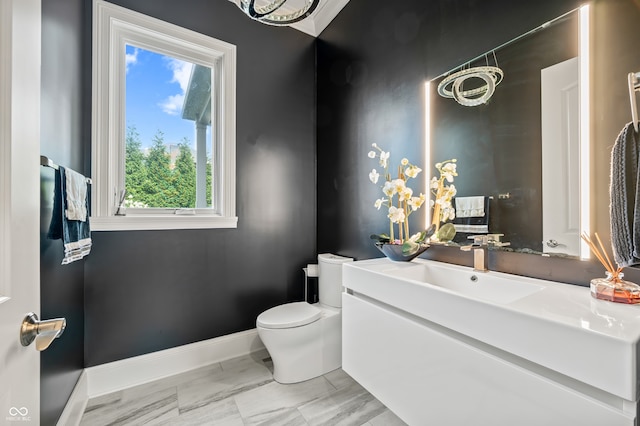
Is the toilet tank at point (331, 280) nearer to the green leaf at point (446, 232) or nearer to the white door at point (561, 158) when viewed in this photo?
the green leaf at point (446, 232)

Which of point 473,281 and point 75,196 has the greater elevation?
point 75,196

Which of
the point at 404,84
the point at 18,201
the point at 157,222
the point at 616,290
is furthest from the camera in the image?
the point at 157,222

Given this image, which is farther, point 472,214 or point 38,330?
point 472,214

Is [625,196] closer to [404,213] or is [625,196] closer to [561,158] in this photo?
[561,158]

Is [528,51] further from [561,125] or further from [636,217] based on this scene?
[636,217]

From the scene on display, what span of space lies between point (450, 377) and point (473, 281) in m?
0.48

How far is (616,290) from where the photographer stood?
0.83m

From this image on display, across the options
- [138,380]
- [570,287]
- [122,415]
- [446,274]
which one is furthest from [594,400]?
[138,380]

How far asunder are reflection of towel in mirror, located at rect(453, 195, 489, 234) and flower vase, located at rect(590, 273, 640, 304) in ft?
1.63

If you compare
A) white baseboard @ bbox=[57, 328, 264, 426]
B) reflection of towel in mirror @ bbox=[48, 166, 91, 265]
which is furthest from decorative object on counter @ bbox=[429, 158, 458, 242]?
reflection of towel in mirror @ bbox=[48, 166, 91, 265]

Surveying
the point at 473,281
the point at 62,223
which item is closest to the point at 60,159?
the point at 62,223

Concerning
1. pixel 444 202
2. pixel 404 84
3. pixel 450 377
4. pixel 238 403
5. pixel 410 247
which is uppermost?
pixel 404 84

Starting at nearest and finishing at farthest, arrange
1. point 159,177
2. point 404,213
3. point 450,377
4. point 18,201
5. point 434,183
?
point 18,201, point 450,377, point 434,183, point 404,213, point 159,177

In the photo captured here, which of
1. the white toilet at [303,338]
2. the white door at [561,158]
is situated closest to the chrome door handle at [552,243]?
the white door at [561,158]
